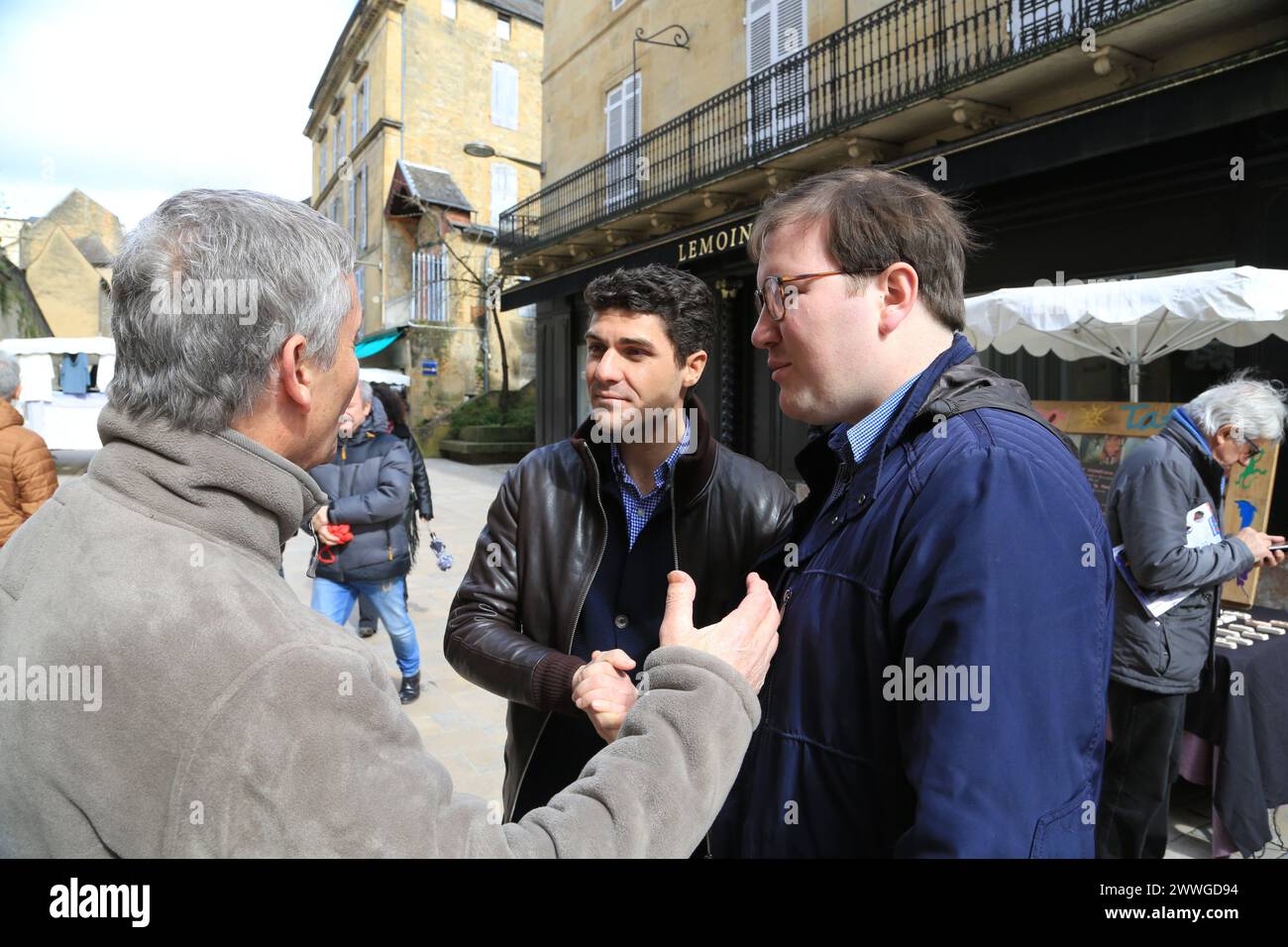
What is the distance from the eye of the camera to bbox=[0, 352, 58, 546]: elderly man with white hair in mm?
4387

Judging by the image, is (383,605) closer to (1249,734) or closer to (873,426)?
(873,426)

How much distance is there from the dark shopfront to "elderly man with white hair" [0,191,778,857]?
6875 millimetres

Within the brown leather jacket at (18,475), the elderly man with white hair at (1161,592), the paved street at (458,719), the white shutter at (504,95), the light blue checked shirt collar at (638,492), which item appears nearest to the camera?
the light blue checked shirt collar at (638,492)

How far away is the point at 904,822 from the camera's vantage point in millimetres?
1261

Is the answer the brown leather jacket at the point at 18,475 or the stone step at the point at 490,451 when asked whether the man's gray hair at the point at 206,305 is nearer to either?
the brown leather jacket at the point at 18,475

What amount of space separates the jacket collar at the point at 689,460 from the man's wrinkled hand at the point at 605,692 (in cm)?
58

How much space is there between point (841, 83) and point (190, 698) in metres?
10.5

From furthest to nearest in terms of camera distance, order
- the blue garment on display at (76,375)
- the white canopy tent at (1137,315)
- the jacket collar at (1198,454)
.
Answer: the blue garment on display at (76,375), the white canopy tent at (1137,315), the jacket collar at (1198,454)

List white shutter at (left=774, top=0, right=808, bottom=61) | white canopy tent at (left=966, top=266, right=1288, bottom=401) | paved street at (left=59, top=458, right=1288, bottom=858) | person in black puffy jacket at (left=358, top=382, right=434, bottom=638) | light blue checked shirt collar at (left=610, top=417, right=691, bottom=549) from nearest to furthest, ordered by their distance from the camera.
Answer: light blue checked shirt collar at (left=610, top=417, right=691, bottom=549), paved street at (left=59, top=458, right=1288, bottom=858), white canopy tent at (left=966, top=266, right=1288, bottom=401), person in black puffy jacket at (left=358, top=382, right=434, bottom=638), white shutter at (left=774, top=0, right=808, bottom=61)

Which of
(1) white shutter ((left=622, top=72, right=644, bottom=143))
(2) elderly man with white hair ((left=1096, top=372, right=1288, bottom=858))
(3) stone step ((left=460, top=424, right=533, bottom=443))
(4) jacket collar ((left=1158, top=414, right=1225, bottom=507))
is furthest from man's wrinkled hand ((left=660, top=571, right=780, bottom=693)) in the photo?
(3) stone step ((left=460, top=424, right=533, bottom=443))

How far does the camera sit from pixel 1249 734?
3.46 meters

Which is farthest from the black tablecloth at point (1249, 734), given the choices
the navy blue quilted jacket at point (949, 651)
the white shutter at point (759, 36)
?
the white shutter at point (759, 36)

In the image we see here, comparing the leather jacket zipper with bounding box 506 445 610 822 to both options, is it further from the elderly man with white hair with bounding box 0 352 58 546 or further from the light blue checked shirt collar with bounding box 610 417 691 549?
the elderly man with white hair with bounding box 0 352 58 546

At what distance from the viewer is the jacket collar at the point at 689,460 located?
221 centimetres
